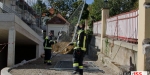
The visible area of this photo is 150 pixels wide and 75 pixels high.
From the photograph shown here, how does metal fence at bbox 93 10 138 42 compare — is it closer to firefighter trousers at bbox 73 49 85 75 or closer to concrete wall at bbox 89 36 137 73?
concrete wall at bbox 89 36 137 73

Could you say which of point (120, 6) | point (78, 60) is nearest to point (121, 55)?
point (78, 60)

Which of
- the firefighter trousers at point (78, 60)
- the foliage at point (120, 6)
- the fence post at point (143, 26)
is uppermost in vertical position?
the foliage at point (120, 6)

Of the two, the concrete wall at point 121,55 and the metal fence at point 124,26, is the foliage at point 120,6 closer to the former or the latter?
the metal fence at point 124,26

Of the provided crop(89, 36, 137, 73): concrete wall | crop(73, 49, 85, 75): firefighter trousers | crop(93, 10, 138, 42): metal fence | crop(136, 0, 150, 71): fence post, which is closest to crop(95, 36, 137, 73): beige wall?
crop(89, 36, 137, 73): concrete wall

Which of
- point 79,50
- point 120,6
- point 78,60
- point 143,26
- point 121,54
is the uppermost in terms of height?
point 120,6

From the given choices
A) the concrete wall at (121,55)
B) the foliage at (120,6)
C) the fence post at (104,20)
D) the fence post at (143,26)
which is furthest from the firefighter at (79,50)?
the foliage at (120,6)

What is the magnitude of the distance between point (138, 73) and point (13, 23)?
7.27m

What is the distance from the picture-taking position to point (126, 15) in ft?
30.3

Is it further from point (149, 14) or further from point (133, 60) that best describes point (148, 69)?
point (133, 60)

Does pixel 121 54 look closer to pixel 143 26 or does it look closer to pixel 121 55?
pixel 121 55

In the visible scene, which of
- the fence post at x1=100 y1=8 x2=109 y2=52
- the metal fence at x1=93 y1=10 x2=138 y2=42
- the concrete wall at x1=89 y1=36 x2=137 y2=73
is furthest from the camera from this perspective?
the fence post at x1=100 y1=8 x2=109 y2=52

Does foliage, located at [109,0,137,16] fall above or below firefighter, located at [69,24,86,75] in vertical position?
above

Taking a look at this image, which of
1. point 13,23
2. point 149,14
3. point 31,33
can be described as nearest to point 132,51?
point 149,14

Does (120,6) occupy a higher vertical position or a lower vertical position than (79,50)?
higher
